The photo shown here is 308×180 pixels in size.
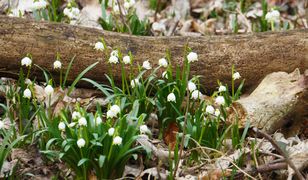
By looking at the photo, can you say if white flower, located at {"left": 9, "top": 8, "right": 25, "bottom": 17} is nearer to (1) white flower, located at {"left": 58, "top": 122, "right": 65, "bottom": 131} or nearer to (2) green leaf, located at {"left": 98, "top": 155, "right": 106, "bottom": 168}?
(1) white flower, located at {"left": 58, "top": 122, "right": 65, "bottom": 131}

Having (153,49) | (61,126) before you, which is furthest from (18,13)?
(61,126)

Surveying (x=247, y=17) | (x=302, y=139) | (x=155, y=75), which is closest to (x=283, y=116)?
(x=302, y=139)

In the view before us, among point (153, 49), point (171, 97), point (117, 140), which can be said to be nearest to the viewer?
point (117, 140)

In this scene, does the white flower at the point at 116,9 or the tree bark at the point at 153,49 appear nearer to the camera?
the tree bark at the point at 153,49

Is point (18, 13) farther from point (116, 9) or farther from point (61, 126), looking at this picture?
point (61, 126)

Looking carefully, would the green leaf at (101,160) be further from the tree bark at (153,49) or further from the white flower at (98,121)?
the tree bark at (153,49)

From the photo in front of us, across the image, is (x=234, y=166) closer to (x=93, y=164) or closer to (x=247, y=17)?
(x=93, y=164)

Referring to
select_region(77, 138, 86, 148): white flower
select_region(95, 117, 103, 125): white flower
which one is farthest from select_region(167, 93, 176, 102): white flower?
select_region(77, 138, 86, 148): white flower

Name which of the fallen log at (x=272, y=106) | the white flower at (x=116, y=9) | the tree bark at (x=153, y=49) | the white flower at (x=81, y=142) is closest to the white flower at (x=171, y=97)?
the fallen log at (x=272, y=106)
